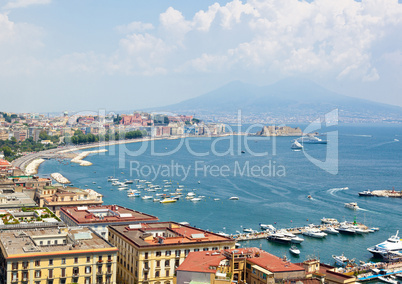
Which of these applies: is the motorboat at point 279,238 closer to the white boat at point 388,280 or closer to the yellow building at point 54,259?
the white boat at point 388,280

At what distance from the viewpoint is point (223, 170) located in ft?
167

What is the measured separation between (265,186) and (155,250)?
26.7 metres

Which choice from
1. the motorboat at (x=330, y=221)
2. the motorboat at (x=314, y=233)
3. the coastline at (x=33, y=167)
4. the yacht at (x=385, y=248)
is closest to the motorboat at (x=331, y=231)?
the motorboat at (x=314, y=233)

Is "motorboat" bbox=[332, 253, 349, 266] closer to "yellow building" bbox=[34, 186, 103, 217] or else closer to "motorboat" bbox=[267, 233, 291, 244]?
"motorboat" bbox=[267, 233, 291, 244]

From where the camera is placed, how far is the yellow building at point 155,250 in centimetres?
1416

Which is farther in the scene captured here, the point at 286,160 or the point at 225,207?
the point at 286,160

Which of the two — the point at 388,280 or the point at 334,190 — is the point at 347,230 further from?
the point at 334,190

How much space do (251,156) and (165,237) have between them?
2120 inches

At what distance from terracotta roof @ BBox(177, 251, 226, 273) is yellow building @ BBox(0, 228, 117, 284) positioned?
2.27 m

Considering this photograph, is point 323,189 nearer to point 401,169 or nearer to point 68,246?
point 401,169

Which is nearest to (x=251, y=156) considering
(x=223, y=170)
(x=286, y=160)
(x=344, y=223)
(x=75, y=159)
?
(x=286, y=160)

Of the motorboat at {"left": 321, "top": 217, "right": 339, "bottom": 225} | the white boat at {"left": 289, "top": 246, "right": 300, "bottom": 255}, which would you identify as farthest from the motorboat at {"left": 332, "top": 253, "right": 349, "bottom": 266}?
the motorboat at {"left": 321, "top": 217, "right": 339, "bottom": 225}

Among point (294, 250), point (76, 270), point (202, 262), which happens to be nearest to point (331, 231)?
point (294, 250)

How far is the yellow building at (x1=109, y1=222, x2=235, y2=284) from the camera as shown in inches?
558
